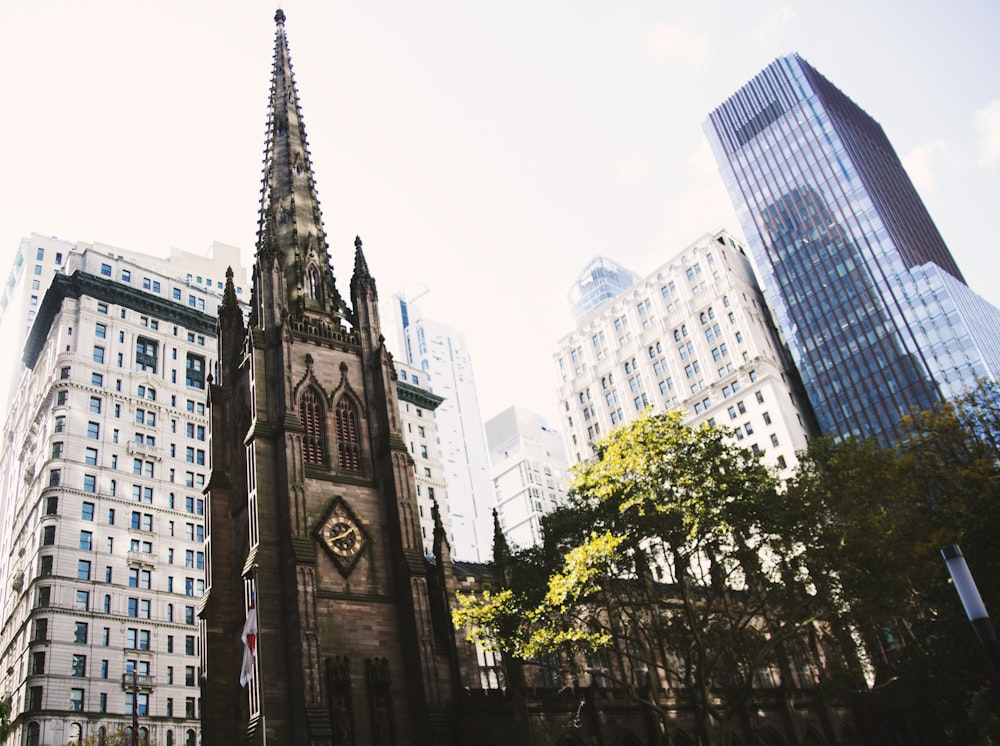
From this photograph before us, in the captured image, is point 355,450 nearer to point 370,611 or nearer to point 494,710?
point 370,611

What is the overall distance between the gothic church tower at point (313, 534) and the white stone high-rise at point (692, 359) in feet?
157

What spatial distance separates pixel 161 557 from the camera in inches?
2798

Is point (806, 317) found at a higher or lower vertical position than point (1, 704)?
higher

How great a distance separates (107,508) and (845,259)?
273ft

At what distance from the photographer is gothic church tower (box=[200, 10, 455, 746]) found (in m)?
33.6

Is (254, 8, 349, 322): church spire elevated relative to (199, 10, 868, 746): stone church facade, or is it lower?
elevated

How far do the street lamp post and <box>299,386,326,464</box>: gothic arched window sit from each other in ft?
97.3

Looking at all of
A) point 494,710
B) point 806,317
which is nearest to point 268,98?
point 494,710

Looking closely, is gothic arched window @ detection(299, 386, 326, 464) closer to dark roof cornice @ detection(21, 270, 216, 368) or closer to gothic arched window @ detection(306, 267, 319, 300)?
gothic arched window @ detection(306, 267, 319, 300)

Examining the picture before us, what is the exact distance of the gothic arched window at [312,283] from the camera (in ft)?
155

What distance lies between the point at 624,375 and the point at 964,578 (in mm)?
93329

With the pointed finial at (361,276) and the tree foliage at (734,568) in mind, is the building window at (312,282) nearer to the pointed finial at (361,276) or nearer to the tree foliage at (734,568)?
the pointed finial at (361,276)

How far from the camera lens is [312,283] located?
4766 cm

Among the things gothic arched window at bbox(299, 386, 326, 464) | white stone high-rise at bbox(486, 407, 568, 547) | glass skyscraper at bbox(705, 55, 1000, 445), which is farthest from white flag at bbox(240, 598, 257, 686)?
white stone high-rise at bbox(486, 407, 568, 547)
